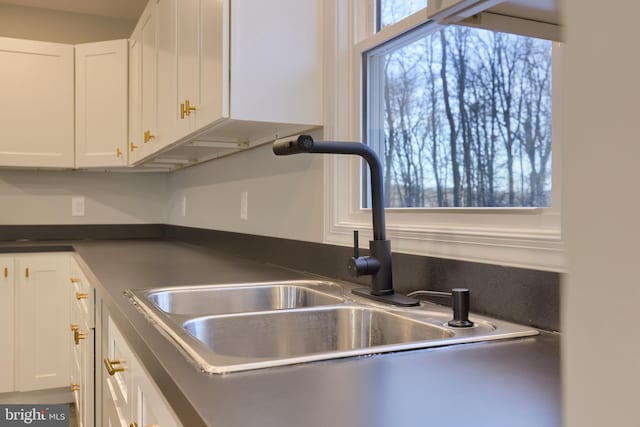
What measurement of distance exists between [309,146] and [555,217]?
50 cm

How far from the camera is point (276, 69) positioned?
5.49 ft

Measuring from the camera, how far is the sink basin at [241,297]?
1.45 m

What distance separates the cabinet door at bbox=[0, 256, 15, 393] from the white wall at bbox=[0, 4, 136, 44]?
1.50m

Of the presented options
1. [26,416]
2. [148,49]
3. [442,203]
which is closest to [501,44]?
[442,203]

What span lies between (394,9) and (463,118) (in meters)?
0.47

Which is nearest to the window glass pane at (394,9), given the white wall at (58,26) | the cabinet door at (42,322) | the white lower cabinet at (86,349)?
the white lower cabinet at (86,349)

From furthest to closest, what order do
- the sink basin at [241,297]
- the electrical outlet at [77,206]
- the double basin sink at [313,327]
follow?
the electrical outlet at [77,206]
the sink basin at [241,297]
the double basin sink at [313,327]

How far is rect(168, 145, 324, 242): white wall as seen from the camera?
187 centimetres

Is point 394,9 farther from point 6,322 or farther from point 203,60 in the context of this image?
point 6,322

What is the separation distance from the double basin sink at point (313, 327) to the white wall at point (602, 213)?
56cm

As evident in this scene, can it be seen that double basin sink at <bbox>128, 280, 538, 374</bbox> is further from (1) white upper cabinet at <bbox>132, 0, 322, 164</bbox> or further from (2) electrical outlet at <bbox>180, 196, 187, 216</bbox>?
(2) electrical outlet at <bbox>180, 196, 187, 216</bbox>

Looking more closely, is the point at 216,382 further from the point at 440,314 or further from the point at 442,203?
the point at 442,203

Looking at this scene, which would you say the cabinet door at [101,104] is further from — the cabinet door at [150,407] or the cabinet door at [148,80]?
the cabinet door at [150,407]

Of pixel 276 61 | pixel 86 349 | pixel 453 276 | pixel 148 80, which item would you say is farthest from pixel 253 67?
pixel 148 80
